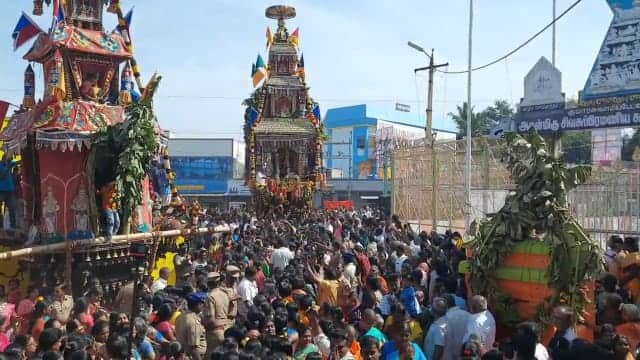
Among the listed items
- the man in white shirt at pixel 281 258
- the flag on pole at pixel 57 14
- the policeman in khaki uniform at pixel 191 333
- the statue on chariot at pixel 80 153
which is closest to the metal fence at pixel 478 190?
the man in white shirt at pixel 281 258

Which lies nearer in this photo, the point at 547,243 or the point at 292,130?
the point at 547,243

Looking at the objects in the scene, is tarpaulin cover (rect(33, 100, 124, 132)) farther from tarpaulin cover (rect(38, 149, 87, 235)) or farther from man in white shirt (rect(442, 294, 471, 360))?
man in white shirt (rect(442, 294, 471, 360))

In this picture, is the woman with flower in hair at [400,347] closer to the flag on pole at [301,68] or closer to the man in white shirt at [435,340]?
the man in white shirt at [435,340]

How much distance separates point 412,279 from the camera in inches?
318

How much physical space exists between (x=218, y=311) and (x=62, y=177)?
6.83 metres

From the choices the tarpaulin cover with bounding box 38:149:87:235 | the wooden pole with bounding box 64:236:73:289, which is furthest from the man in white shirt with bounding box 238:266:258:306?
the tarpaulin cover with bounding box 38:149:87:235

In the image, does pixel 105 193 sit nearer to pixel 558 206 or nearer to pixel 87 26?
pixel 87 26

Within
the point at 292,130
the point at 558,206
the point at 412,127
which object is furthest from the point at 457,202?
the point at 412,127

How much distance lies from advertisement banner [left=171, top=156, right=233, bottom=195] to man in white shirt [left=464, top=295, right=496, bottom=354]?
50133mm

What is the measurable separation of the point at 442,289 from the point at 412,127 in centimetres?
6907

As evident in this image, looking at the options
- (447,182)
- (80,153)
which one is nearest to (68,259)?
(80,153)

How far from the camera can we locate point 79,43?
1398 cm

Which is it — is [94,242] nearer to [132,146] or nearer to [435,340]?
[132,146]

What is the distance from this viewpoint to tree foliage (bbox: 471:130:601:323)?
6.81 m
